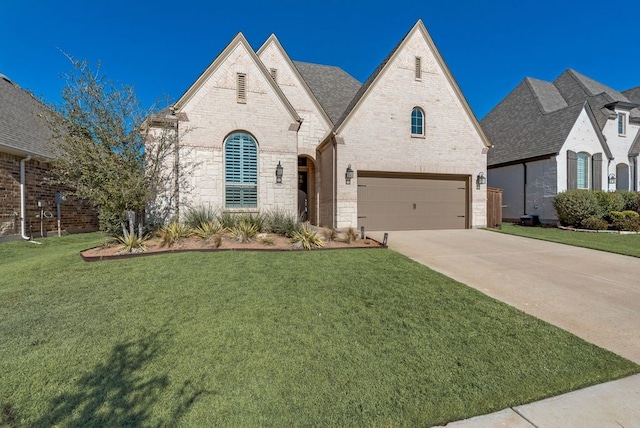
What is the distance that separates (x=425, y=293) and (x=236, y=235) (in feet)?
18.9

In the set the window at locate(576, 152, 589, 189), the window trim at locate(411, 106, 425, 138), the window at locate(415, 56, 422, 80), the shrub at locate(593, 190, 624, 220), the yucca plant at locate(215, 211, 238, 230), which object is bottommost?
the yucca plant at locate(215, 211, 238, 230)

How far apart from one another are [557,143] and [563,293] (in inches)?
621

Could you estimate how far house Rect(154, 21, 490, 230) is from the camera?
11398mm

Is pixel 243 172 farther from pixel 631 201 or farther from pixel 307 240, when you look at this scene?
pixel 631 201

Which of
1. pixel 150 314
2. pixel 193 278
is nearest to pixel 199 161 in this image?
pixel 193 278

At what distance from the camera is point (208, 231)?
28.4 feet

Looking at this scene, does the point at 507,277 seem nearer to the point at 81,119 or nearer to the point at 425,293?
the point at 425,293

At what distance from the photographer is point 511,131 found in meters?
20.6

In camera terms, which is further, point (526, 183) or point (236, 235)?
point (526, 183)

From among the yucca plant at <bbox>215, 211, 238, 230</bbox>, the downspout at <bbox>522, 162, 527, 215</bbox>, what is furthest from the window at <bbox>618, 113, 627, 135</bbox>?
the yucca plant at <bbox>215, 211, 238, 230</bbox>

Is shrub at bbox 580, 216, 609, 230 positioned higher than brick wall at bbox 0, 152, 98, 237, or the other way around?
brick wall at bbox 0, 152, 98, 237

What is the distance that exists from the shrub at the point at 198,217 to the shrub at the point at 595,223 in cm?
1669

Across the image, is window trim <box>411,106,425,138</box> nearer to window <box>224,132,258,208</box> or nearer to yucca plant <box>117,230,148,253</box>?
window <box>224,132,258,208</box>

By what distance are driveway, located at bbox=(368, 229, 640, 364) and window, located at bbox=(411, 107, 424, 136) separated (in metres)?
5.83
